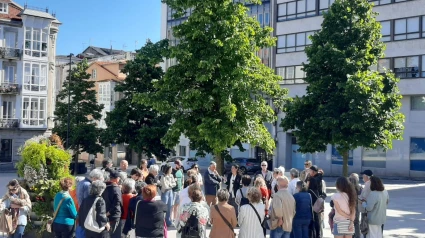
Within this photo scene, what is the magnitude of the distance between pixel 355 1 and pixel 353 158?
17.7m

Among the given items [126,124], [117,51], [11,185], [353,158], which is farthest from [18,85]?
[117,51]

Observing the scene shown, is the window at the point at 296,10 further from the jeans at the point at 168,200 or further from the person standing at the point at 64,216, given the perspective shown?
the person standing at the point at 64,216

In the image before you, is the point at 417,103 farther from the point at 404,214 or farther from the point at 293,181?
the point at 293,181

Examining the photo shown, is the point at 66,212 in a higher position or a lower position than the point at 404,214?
higher

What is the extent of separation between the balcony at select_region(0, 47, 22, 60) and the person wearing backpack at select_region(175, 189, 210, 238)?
4308 cm

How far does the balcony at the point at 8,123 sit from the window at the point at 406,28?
3353cm

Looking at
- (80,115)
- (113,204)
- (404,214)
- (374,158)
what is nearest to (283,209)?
(113,204)

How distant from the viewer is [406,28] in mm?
38906

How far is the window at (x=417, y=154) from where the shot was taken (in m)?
38.0

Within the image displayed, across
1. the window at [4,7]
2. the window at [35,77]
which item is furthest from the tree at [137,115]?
the window at [4,7]

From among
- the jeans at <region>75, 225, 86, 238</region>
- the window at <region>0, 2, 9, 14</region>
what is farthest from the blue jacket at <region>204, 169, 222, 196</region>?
the window at <region>0, 2, 9, 14</region>

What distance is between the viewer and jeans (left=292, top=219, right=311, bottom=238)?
10.3 m

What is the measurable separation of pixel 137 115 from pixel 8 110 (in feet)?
59.4

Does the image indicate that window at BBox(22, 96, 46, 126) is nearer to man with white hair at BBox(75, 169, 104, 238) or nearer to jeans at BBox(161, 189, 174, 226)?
jeans at BBox(161, 189, 174, 226)
